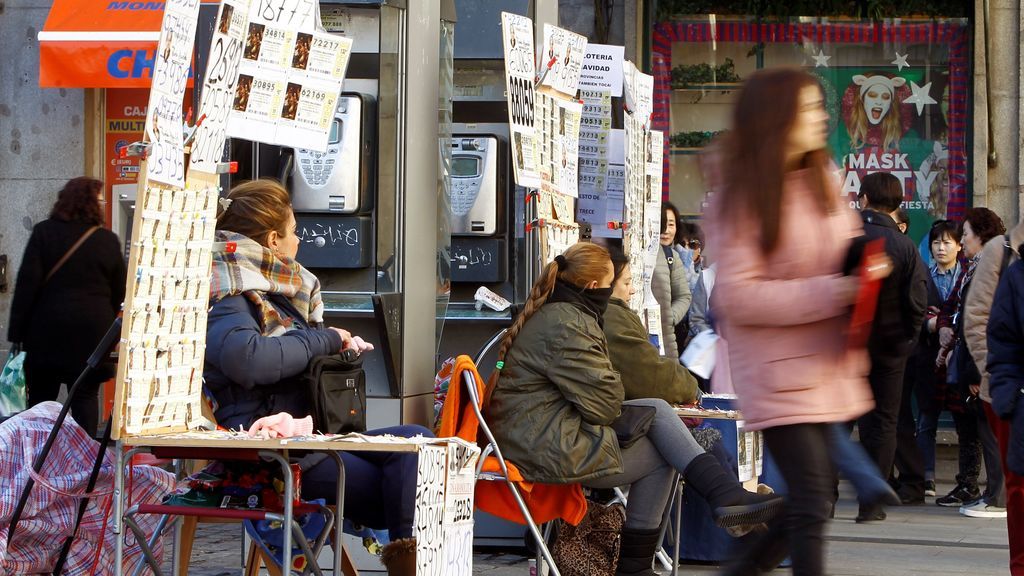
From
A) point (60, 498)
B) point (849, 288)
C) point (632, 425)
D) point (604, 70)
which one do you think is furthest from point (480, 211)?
point (849, 288)

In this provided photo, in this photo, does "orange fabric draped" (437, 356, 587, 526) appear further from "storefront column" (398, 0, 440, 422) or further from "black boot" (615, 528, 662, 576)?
"storefront column" (398, 0, 440, 422)

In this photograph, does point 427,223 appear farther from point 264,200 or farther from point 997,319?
point 997,319

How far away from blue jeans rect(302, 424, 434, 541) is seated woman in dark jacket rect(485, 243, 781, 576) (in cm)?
53

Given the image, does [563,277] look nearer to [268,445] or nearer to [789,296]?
[268,445]

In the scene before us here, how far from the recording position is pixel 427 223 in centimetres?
636

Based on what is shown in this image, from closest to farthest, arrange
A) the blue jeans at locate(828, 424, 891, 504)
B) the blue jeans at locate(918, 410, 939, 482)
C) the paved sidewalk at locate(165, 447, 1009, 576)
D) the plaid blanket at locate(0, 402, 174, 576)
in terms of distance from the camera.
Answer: the blue jeans at locate(828, 424, 891, 504) → the plaid blanket at locate(0, 402, 174, 576) → the paved sidewalk at locate(165, 447, 1009, 576) → the blue jeans at locate(918, 410, 939, 482)

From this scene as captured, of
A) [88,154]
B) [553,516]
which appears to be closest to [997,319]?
[553,516]

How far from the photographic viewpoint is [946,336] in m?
8.94

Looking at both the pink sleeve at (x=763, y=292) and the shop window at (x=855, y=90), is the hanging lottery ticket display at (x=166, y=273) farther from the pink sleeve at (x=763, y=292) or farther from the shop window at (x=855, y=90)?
the shop window at (x=855, y=90)

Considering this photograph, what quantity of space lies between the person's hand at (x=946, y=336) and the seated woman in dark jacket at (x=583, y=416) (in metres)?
3.66

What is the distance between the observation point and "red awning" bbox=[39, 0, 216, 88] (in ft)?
34.5

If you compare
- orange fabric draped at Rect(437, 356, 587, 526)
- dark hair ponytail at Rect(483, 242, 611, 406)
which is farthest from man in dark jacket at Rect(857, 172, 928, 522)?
orange fabric draped at Rect(437, 356, 587, 526)

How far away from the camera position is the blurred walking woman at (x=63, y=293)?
758 cm

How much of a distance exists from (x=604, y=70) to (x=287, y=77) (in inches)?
129
